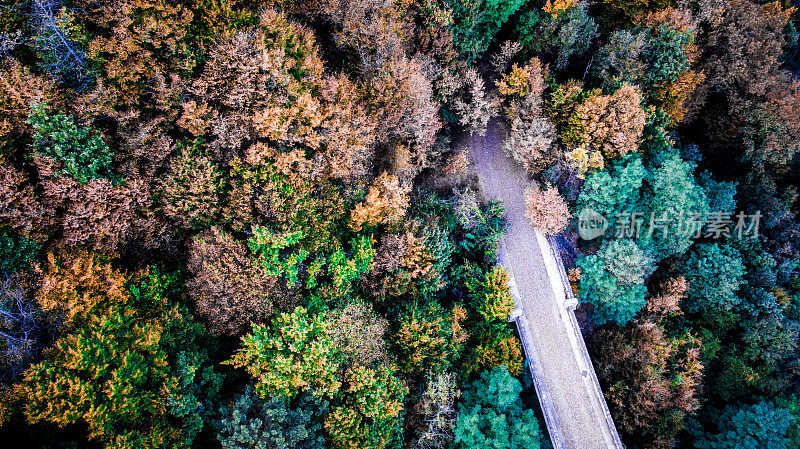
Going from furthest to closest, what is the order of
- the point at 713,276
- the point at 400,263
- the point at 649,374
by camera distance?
the point at 713,276
the point at 649,374
the point at 400,263

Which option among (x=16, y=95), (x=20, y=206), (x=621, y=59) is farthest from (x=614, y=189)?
(x=20, y=206)

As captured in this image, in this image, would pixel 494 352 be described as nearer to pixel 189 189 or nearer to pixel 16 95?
pixel 189 189

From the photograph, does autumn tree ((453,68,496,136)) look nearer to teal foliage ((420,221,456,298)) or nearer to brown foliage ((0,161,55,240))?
teal foliage ((420,221,456,298))

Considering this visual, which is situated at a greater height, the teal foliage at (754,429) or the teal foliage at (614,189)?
the teal foliage at (614,189)

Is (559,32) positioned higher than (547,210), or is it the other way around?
(559,32)

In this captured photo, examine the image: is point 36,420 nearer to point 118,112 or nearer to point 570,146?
point 118,112

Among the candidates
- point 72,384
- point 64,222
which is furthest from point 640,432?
point 64,222

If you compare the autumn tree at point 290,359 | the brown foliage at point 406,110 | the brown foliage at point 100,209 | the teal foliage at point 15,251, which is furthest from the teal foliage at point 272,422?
the brown foliage at point 406,110

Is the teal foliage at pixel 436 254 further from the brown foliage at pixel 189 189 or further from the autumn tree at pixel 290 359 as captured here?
the brown foliage at pixel 189 189
